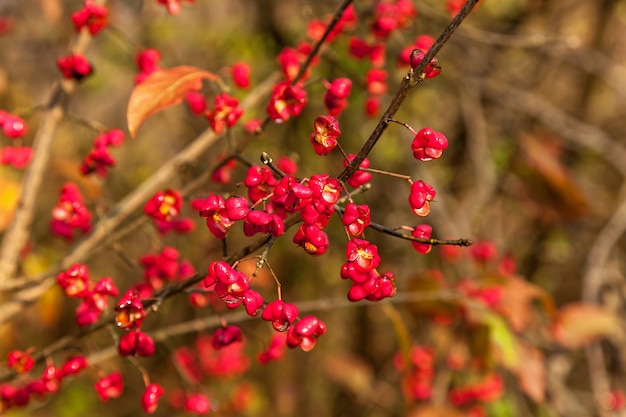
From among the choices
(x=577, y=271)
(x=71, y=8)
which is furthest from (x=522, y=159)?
(x=71, y=8)

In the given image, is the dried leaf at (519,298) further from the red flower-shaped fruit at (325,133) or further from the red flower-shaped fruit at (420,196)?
the red flower-shaped fruit at (325,133)

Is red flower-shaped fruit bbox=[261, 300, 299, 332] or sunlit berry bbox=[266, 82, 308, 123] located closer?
red flower-shaped fruit bbox=[261, 300, 299, 332]

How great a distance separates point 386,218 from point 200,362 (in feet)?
4.02

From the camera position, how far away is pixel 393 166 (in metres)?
3.70

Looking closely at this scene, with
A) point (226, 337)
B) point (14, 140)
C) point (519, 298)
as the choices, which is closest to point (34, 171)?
point (14, 140)

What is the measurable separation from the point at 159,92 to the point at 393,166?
97.1 inches

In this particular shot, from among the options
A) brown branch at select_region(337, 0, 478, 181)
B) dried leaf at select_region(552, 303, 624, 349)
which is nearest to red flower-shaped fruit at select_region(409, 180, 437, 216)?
brown branch at select_region(337, 0, 478, 181)

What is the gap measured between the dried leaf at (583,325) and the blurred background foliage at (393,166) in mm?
220

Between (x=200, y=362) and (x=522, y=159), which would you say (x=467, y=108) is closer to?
(x=522, y=159)

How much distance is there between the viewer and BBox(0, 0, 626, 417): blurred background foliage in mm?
3043

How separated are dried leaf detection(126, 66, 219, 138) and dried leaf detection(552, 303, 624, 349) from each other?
178 cm

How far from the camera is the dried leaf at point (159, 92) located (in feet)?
4.38

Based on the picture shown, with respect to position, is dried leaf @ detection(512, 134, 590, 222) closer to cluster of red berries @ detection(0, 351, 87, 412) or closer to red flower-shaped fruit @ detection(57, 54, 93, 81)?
red flower-shaped fruit @ detection(57, 54, 93, 81)

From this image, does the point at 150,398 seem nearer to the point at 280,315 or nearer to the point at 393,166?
the point at 280,315
